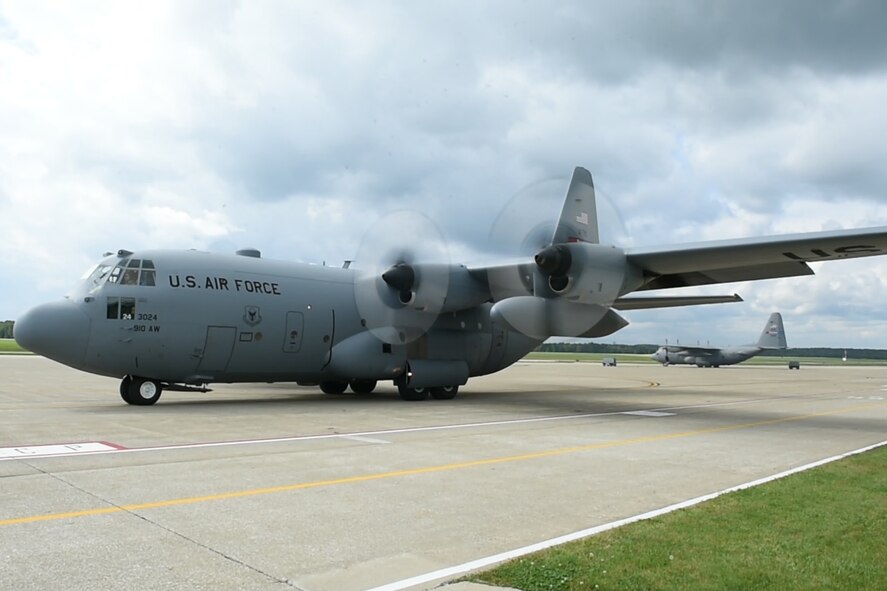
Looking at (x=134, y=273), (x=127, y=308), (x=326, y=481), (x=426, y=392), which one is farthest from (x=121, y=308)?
(x=326, y=481)

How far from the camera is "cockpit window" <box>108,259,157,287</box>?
15.9 meters

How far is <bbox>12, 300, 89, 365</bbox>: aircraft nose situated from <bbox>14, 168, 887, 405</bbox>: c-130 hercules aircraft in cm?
3

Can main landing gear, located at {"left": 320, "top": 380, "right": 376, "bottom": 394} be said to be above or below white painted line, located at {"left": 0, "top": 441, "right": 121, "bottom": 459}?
above

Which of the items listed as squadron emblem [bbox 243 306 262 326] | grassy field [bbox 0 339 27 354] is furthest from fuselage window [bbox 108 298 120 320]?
grassy field [bbox 0 339 27 354]

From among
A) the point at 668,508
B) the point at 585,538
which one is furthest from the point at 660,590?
the point at 668,508

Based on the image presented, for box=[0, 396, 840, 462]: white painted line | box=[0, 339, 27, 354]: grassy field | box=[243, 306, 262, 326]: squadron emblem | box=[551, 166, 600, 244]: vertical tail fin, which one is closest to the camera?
box=[0, 396, 840, 462]: white painted line

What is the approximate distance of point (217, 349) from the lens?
55.8ft

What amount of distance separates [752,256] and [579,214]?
5.07 m

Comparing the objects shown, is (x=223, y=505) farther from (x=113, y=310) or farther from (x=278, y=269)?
(x=278, y=269)

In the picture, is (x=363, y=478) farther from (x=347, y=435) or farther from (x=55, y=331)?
(x=55, y=331)

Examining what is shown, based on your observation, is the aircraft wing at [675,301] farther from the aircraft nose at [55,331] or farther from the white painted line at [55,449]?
the white painted line at [55,449]

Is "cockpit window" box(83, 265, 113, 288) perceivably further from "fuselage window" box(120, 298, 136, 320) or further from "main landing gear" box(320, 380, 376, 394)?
"main landing gear" box(320, 380, 376, 394)

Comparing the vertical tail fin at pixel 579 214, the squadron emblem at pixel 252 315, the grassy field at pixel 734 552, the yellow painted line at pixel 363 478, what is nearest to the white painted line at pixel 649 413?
the yellow painted line at pixel 363 478

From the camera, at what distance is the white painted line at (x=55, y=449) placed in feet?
29.9
